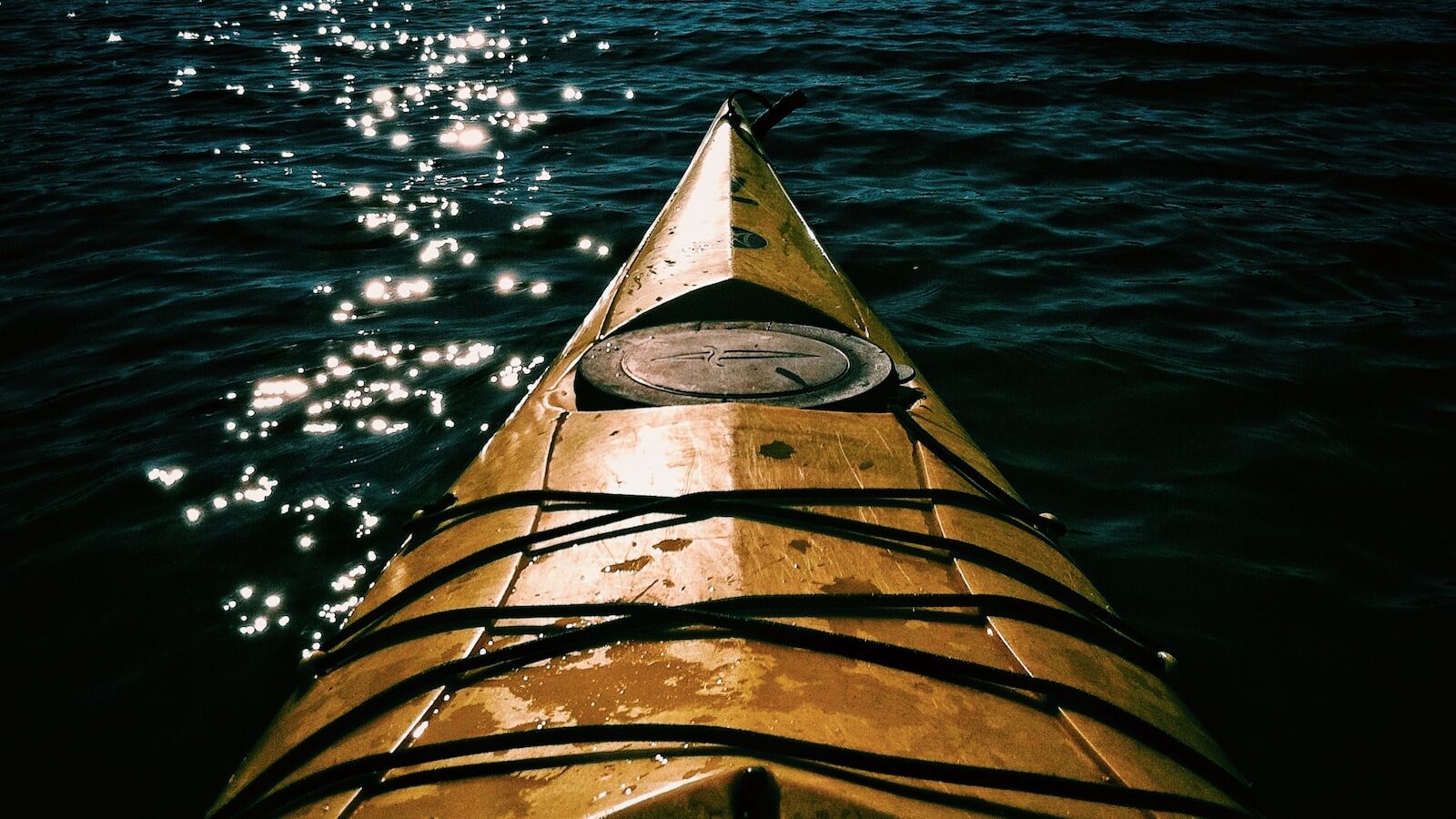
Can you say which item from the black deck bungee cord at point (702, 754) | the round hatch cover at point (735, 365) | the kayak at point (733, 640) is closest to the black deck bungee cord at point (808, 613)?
the kayak at point (733, 640)

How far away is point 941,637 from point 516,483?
3.81 ft

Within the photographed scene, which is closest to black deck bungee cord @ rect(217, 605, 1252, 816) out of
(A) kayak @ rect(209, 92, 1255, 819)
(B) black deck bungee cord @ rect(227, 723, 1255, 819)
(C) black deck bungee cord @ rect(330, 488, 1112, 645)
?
(A) kayak @ rect(209, 92, 1255, 819)

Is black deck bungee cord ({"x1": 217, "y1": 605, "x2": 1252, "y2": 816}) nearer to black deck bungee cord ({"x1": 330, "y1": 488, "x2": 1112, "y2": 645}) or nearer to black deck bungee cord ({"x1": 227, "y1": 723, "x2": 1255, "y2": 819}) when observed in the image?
black deck bungee cord ({"x1": 227, "y1": 723, "x2": 1255, "y2": 819})

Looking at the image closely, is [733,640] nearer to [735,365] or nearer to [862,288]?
[735,365]

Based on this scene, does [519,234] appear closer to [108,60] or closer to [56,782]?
[56,782]

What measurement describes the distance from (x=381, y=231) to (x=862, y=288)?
3.39m

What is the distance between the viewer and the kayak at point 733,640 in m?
1.38

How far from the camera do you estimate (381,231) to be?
20.2ft

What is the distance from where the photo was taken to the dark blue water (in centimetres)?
285

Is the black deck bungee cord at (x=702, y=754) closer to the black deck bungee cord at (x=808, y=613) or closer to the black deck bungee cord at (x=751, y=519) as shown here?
the black deck bungee cord at (x=808, y=613)

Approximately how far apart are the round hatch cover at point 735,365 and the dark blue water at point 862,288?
4.33 ft

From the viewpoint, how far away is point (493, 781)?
1391 mm

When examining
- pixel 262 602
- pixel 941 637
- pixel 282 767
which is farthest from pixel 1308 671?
Result: pixel 262 602

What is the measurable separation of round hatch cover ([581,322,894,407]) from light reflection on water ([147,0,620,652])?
1.37 meters
